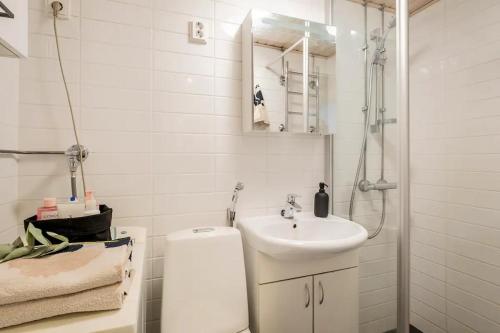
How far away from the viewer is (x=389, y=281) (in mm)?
1211

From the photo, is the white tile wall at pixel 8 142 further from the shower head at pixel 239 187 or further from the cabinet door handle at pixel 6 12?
the shower head at pixel 239 187

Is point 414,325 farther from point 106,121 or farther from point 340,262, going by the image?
point 106,121

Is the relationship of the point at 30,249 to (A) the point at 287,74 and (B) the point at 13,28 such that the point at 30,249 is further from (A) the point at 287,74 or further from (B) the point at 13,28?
(A) the point at 287,74

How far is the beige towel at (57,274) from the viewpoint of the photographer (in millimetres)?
429

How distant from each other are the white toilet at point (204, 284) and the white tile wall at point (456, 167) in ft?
3.31

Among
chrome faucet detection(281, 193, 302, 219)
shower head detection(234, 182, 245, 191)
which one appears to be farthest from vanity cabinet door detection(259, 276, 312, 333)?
shower head detection(234, 182, 245, 191)

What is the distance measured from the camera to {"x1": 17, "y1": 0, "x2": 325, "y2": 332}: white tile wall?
108 cm

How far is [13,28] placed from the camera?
0.57 metres

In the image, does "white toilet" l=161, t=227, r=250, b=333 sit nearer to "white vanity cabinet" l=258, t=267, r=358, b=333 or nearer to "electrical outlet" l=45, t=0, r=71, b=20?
"white vanity cabinet" l=258, t=267, r=358, b=333

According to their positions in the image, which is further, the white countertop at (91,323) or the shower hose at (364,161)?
the shower hose at (364,161)

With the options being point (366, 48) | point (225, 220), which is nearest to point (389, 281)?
point (225, 220)

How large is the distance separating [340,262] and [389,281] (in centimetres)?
26

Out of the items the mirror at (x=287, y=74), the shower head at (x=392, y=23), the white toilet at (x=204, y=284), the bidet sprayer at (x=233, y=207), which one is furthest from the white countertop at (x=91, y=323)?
the shower head at (x=392, y=23)

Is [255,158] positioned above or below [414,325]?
above
